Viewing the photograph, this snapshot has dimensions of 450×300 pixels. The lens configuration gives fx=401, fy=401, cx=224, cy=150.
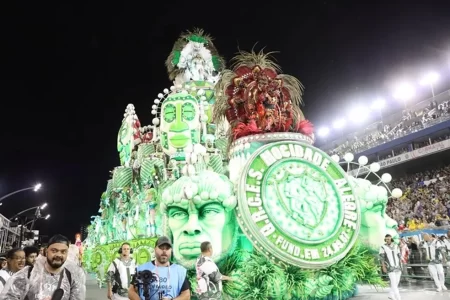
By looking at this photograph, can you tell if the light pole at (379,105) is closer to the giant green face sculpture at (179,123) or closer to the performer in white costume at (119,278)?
the giant green face sculpture at (179,123)

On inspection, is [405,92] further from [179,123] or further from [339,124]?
[179,123]

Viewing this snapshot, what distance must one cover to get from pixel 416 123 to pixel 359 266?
27.1 meters

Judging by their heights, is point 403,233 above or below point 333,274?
above

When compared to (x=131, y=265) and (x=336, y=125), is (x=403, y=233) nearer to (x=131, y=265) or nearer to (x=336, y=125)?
(x=131, y=265)

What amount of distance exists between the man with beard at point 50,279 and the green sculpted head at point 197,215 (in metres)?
3.65

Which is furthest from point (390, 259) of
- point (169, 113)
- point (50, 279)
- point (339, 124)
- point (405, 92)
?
point (339, 124)

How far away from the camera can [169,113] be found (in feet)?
50.4

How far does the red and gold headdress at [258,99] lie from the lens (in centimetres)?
893

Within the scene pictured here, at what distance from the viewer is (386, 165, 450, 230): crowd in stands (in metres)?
22.4

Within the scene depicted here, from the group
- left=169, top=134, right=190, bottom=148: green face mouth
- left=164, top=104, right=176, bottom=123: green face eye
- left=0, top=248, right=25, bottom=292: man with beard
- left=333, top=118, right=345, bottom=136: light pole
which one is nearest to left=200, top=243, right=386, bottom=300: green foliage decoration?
left=0, top=248, right=25, bottom=292: man with beard

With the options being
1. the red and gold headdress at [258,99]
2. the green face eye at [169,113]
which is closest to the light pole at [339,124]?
the green face eye at [169,113]

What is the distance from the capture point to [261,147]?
809 cm

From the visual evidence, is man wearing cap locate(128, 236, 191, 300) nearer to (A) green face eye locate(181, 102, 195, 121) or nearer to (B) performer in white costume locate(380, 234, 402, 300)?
(B) performer in white costume locate(380, 234, 402, 300)

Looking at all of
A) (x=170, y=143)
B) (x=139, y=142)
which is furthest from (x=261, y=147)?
(x=139, y=142)
